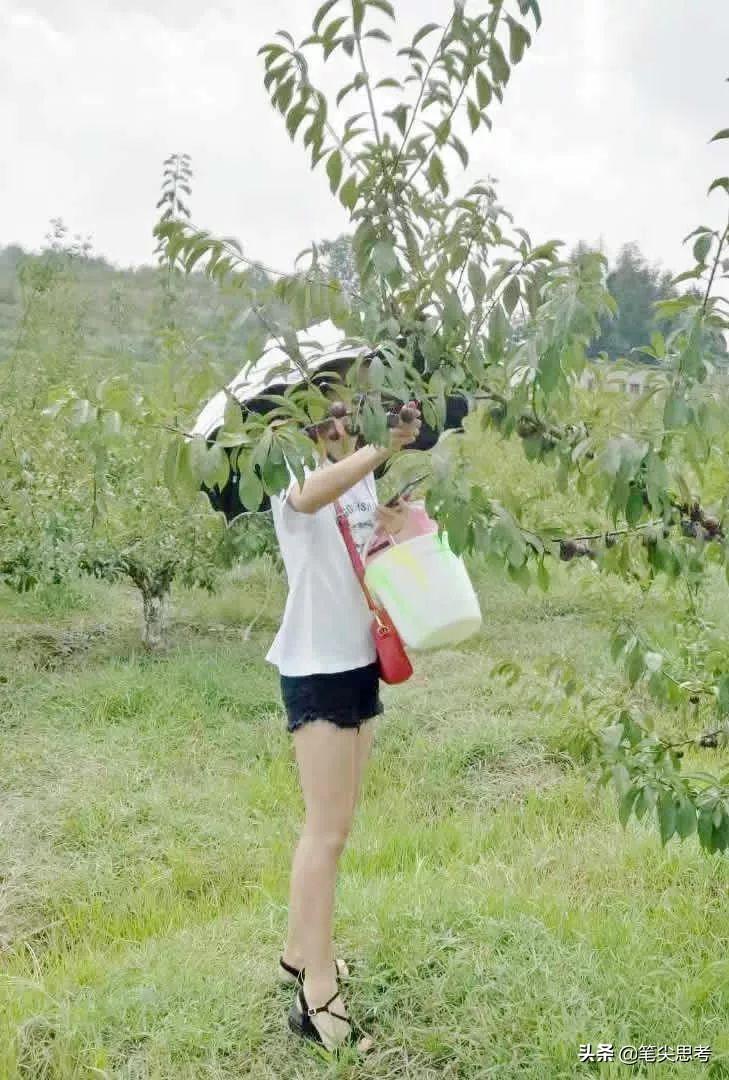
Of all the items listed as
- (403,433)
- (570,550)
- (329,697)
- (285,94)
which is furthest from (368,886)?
(285,94)

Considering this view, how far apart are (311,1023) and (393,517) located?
1.31 m

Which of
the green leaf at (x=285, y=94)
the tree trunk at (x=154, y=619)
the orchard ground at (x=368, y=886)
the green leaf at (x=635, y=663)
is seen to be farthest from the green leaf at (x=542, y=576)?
the tree trunk at (x=154, y=619)

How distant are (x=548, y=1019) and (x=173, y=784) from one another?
235 cm

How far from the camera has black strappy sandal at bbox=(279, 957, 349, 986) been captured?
2.58 meters

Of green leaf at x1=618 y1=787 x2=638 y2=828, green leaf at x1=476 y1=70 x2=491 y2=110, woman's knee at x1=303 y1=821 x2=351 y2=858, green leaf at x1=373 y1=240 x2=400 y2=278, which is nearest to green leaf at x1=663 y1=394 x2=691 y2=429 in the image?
green leaf at x1=373 y1=240 x2=400 y2=278

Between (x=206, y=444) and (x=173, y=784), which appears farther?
(x=173, y=784)

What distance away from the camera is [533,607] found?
26.3ft

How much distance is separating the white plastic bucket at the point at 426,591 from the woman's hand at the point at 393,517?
0.07 meters

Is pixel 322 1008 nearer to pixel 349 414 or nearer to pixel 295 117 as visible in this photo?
pixel 349 414

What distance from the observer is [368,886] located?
322cm

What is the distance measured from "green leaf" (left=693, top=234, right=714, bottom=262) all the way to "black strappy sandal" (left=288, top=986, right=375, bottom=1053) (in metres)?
1.92

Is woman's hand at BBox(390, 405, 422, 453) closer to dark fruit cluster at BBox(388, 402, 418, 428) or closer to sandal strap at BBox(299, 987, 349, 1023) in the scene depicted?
dark fruit cluster at BBox(388, 402, 418, 428)

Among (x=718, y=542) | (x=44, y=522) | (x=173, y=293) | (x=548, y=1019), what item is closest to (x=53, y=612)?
(x=44, y=522)

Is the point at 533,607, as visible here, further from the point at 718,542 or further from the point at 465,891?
the point at 718,542
